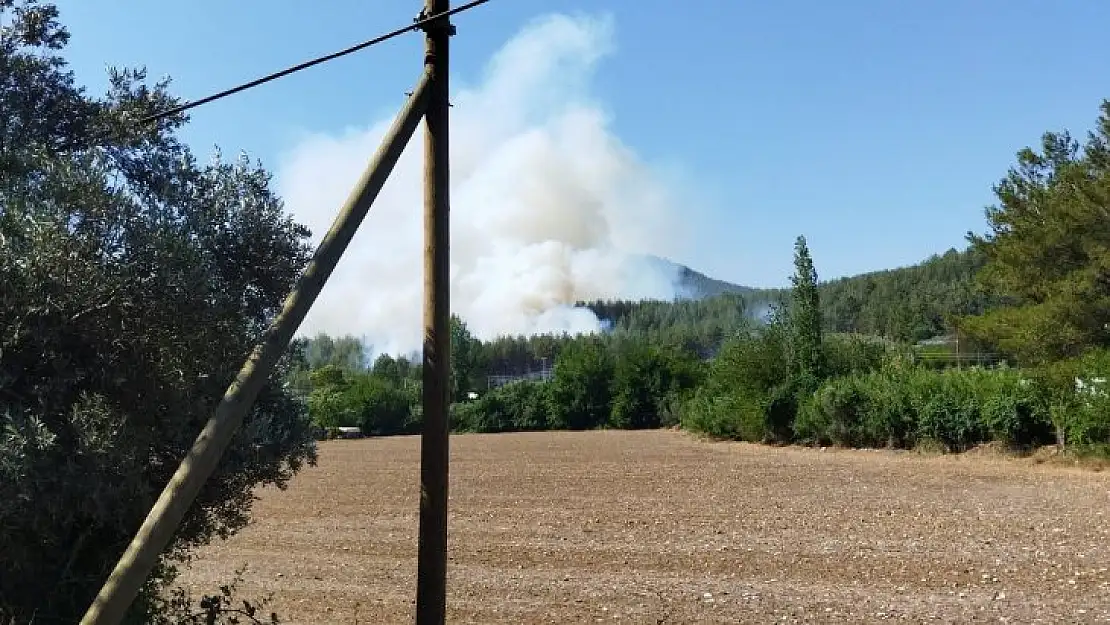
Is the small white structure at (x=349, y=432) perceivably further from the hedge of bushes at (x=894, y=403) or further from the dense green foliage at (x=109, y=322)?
the dense green foliage at (x=109, y=322)

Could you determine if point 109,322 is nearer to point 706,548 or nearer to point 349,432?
point 706,548

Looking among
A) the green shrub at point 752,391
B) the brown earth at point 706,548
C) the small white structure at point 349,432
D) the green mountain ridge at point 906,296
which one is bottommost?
the brown earth at point 706,548

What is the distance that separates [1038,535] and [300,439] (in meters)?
9.62

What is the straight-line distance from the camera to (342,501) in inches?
614

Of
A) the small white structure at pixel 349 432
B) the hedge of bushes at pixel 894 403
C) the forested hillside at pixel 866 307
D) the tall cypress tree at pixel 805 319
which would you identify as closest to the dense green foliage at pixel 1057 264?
the hedge of bushes at pixel 894 403

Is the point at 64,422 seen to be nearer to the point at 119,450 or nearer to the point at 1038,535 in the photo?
the point at 119,450

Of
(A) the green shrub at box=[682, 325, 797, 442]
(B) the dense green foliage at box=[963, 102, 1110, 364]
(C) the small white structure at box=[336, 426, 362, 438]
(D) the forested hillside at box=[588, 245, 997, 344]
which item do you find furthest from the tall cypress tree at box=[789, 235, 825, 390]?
(C) the small white structure at box=[336, 426, 362, 438]

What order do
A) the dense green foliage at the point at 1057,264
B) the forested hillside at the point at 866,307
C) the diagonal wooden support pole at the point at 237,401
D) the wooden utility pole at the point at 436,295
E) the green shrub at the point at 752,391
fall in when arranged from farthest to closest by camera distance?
the forested hillside at the point at 866,307 < the green shrub at the point at 752,391 < the dense green foliage at the point at 1057,264 < the wooden utility pole at the point at 436,295 < the diagonal wooden support pole at the point at 237,401

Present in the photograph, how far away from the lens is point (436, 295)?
4641 millimetres

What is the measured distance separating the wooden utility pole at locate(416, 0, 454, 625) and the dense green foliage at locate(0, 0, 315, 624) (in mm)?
628

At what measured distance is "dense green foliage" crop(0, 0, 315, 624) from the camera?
3559 millimetres

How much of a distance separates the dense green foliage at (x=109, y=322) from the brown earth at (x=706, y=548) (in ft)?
10.3

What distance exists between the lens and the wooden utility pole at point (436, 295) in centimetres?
457

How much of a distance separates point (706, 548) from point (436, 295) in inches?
255
